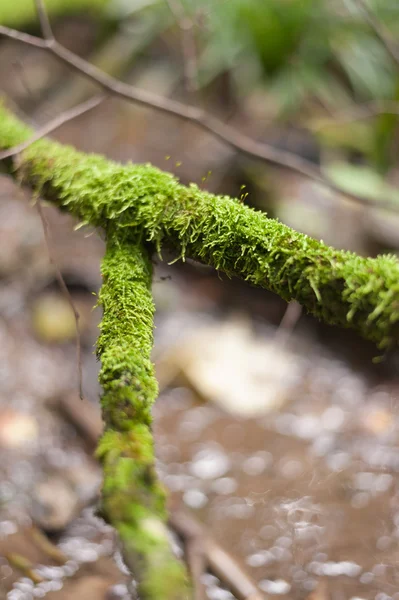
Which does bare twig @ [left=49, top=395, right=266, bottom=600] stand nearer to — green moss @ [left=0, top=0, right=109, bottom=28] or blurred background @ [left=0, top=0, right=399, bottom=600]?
blurred background @ [left=0, top=0, right=399, bottom=600]

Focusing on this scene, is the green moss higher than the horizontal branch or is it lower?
higher

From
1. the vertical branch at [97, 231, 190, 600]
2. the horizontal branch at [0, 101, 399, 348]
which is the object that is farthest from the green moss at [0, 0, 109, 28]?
the vertical branch at [97, 231, 190, 600]

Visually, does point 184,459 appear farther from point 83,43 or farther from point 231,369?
point 83,43

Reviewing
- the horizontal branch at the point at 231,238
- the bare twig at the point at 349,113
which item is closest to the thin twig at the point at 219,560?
the horizontal branch at the point at 231,238

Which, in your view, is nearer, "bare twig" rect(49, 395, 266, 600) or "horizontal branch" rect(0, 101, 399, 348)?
"horizontal branch" rect(0, 101, 399, 348)

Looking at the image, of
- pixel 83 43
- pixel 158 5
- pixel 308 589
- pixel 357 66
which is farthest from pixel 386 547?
pixel 83 43

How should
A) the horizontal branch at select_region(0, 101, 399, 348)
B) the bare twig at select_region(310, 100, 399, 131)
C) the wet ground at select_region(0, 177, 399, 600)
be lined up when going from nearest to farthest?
the horizontal branch at select_region(0, 101, 399, 348) → the wet ground at select_region(0, 177, 399, 600) → the bare twig at select_region(310, 100, 399, 131)

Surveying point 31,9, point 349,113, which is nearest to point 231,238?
point 349,113
